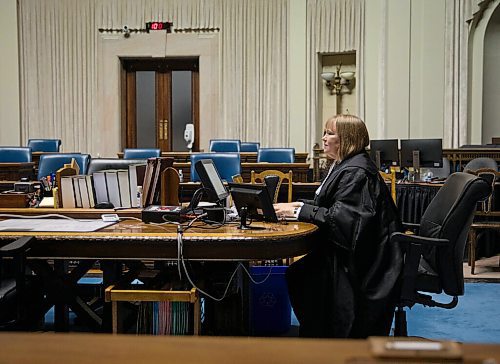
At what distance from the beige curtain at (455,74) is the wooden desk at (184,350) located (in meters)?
8.79

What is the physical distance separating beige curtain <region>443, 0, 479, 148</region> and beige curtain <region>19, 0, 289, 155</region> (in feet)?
8.60

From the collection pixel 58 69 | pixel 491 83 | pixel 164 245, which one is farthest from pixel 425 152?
pixel 58 69

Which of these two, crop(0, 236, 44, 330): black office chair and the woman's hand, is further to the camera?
the woman's hand

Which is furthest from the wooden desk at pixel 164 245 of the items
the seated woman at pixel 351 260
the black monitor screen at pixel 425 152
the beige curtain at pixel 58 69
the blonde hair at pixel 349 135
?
the beige curtain at pixel 58 69

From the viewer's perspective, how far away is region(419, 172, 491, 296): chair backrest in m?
2.60

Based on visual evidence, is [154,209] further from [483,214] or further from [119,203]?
[483,214]

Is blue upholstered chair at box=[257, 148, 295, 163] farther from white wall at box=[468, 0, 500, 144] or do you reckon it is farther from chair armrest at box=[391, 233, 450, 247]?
chair armrest at box=[391, 233, 450, 247]

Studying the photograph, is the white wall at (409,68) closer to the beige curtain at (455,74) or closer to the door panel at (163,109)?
the beige curtain at (455,74)

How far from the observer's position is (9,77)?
1007 cm

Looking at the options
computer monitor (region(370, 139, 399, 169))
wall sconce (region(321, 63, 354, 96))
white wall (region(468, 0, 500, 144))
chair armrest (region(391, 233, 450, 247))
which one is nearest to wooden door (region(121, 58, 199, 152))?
wall sconce (region(321, 63, 354, 96))

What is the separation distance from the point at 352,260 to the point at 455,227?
0.49 metres

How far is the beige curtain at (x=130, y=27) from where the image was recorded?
9.98 meters

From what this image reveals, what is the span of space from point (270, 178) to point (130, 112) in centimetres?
788

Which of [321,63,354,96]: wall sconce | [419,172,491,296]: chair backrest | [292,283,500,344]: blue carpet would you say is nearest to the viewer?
[419,172,491,296]: chair backrest
